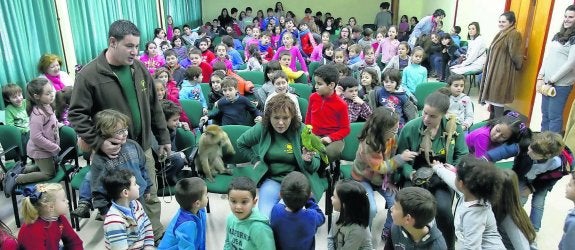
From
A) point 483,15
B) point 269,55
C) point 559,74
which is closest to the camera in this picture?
point 559,74

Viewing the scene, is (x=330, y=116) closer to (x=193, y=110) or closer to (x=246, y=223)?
(x=193, y=110)

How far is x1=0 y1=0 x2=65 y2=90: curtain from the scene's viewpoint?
4.28m

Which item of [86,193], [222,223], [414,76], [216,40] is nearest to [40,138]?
[86,193]

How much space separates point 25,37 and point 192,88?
194 cm

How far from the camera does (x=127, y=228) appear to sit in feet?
7.17

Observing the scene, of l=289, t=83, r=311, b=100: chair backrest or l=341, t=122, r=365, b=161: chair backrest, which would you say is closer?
l=341, t=122, r=365, b=161: chair backrest

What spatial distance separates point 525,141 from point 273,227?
181 centimetres

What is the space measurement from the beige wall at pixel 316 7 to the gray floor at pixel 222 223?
9.97 meters

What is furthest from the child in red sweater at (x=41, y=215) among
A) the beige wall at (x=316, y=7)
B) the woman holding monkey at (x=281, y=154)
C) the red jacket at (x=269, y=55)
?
the beige wall at (x=316, y=7)

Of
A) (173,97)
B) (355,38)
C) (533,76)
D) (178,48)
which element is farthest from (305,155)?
(355,38)

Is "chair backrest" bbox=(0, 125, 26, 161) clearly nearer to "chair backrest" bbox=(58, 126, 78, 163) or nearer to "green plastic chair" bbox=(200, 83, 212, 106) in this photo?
"chair backrest" bbox=(58, 126, 78, 163)

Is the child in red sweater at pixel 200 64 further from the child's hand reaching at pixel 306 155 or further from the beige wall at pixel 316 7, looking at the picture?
the beige wall at pixel 316 7

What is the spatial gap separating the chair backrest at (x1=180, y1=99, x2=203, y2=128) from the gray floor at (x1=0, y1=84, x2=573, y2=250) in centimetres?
72

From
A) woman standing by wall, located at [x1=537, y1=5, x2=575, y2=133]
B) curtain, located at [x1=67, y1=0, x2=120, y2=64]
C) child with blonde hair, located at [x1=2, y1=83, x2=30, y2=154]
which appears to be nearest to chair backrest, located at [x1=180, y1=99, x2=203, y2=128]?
child with blonde hair, located at [x1=2, y1=83, x2=30, y2=154]
